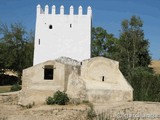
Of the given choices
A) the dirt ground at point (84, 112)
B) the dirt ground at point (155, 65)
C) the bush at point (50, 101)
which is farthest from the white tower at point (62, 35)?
the dirt ground at point (155, 65)

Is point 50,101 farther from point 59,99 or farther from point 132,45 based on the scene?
point 132,45

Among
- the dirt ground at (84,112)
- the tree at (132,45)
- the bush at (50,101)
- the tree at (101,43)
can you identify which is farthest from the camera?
the tree at (101,43)

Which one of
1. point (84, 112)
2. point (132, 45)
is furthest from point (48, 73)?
point (132, 45)

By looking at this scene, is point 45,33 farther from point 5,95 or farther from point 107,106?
point 107,106

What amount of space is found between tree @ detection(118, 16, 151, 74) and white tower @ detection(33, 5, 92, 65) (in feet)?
32.9

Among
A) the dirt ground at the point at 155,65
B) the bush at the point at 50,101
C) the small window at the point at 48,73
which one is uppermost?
the dirt ground at the point at 155,65

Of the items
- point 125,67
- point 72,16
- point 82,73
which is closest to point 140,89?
point 82,73

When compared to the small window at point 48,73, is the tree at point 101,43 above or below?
above

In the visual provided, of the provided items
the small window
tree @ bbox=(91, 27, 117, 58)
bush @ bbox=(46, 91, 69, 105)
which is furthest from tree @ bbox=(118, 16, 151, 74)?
bush @ bbox=(46, 91, 69, 105)

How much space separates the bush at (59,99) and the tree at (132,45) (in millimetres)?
18459

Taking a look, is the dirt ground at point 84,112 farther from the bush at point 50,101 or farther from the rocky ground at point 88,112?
the bush at point 50,101

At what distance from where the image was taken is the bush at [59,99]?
23.9 meters

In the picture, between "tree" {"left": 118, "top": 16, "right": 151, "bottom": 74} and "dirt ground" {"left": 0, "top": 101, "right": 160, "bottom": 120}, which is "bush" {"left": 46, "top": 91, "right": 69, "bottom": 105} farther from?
"tree" {"left": 118, "top": 16, "right": 151, "bottom": 74}

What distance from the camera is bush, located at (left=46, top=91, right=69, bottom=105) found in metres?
23.9
